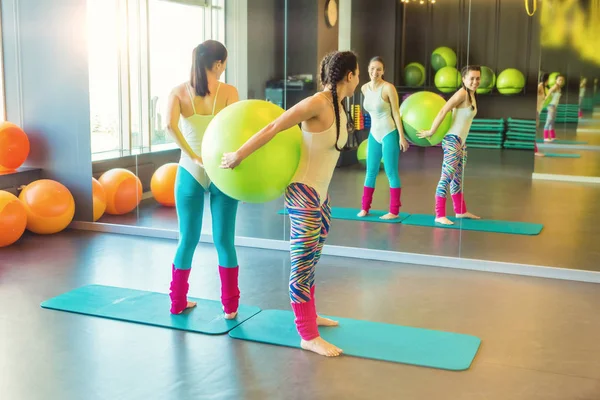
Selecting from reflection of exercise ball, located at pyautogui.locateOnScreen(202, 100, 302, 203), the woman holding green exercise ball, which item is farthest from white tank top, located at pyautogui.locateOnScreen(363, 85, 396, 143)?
reflection of exercise ball, located at pyautogui.locateOnScreen(202, 100, 302, 203)

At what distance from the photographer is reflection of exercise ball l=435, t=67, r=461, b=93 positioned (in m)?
5.09

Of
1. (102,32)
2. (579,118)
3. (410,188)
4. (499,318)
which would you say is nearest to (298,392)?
(499,318)

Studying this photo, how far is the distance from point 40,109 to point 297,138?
4111 mm

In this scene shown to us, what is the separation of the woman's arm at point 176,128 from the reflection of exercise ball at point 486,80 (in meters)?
2.35

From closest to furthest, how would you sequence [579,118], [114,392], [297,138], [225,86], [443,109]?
[114,392] → [297,138] → [225,86] → [443,109] → [579,118]

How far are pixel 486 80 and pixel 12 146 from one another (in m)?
4.15

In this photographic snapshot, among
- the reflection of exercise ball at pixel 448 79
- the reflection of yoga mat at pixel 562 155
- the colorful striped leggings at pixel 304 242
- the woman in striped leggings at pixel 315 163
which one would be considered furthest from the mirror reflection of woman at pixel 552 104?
the colorful striped leggings at pixel 304 242

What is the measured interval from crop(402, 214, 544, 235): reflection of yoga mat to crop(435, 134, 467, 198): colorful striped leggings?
0.87 feet

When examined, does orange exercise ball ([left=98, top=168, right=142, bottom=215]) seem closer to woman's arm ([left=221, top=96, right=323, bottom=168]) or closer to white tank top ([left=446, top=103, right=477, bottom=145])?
white tank top ([left=446, top=103, right=477, bottom=145])

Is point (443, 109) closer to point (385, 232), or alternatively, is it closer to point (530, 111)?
point (530, 111)

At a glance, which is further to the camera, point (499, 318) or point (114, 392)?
point (499, 318)

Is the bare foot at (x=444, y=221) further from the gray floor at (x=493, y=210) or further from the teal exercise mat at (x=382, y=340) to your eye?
the teal exercise mat at (x=382, y=340)

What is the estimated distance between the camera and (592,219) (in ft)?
17.1

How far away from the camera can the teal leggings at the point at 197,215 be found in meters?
Answer: 3.84
